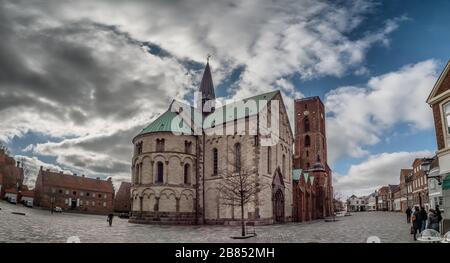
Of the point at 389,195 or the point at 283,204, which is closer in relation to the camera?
the point at 283,204

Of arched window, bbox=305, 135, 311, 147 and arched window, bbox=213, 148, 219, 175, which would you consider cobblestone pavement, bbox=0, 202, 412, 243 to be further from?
arched window, bbox=305, 135, 311, 147

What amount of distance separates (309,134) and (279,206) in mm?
29266

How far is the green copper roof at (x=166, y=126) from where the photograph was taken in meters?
40.0

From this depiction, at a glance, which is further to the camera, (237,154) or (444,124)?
(237,154)

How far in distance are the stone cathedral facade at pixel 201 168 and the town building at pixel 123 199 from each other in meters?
10.5

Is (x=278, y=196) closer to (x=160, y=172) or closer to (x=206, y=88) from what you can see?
(x=160, y=172)

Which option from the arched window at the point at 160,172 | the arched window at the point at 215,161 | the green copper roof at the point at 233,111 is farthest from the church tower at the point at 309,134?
the arched window at the point at 160,172

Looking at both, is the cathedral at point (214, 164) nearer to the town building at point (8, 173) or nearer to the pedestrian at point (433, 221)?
the pedestrian at point (433, 221)

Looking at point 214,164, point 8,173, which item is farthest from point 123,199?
point 8,173

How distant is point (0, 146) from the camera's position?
750 cm

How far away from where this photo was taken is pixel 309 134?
65625 mm
